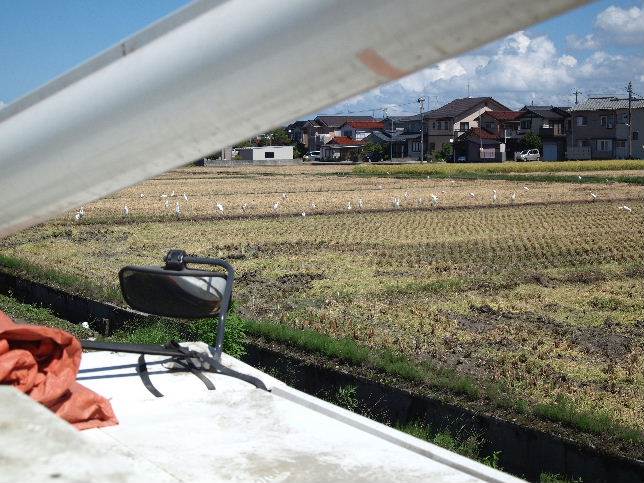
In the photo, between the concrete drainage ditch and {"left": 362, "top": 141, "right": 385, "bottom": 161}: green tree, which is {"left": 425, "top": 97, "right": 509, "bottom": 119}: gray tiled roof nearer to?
{"left": 362, "top": 141, "right": 385, "bottom": 161}: green tree

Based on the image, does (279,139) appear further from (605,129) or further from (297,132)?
(605,129)

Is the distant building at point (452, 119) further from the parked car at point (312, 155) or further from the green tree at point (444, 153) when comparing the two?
the parked car at point (312, 155)

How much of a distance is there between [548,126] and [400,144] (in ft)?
51.2

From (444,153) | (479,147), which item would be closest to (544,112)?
(479,147)

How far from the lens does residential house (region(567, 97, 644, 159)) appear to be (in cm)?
7012

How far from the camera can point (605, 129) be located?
2795 inches

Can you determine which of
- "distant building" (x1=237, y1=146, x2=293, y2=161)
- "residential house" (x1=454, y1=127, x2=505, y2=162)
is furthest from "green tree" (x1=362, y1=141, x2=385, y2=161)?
"residential house" (x1=454, y1=127, x2=505, y2=162)

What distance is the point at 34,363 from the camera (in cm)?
215

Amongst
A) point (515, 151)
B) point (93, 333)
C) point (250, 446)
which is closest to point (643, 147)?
point (515, 151)

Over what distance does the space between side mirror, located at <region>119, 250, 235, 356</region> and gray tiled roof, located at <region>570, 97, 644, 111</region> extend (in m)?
71.7

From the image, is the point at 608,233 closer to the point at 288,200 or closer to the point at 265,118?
the point at 288,200

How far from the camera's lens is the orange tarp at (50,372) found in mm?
2094

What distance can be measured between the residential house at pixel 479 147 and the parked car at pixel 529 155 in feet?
6.90

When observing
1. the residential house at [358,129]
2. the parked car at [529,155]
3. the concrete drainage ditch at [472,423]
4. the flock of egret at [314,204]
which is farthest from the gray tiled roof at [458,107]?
the concrete drainage ditch at [472,423]
